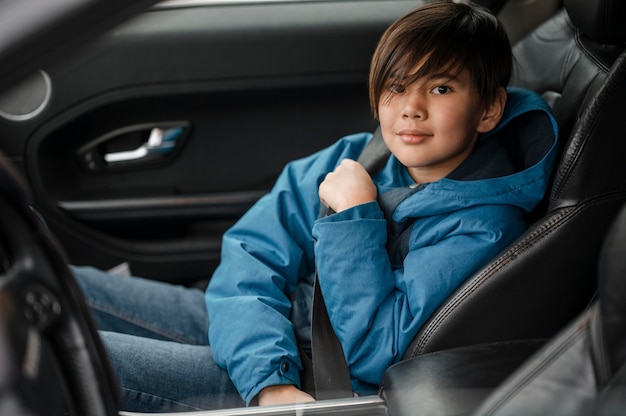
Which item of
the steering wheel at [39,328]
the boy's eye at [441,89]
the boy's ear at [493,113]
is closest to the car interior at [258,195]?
the steering wheel at [39,328]

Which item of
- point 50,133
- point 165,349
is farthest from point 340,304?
point 50,133

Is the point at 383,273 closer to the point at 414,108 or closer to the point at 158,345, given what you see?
the point at 414,108

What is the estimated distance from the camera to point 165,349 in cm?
147

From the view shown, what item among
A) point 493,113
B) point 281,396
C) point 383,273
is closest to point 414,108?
point 493,113

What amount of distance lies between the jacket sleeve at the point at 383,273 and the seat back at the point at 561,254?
0.14ft

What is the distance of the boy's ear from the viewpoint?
1.48 m

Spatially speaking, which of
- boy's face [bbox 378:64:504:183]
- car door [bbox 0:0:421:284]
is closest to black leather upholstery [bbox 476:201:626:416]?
boy's face [bbox 378:64:504:183]

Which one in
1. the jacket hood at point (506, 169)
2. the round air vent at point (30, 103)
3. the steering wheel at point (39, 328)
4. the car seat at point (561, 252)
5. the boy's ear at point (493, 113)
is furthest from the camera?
the round air vent at point (30, 103)

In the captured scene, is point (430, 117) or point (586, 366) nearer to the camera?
point (586, 366)

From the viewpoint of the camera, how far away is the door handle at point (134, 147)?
7.13 ft

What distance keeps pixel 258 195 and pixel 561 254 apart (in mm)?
1061

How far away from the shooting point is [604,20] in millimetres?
1310

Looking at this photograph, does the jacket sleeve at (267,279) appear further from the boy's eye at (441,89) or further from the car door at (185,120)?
the car door at (185,120)

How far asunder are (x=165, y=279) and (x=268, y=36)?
2.21 ft
